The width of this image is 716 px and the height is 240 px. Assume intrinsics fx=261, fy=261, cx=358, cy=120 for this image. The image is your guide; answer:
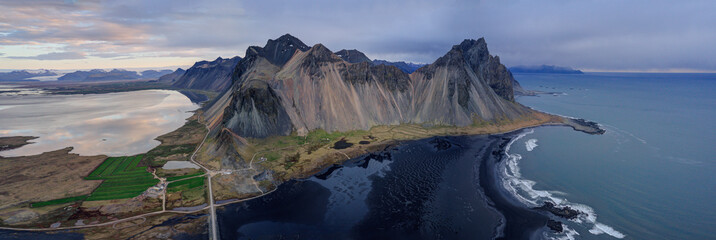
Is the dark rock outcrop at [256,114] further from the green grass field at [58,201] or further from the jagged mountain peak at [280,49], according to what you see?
the jagged mountain peak at [280,49]

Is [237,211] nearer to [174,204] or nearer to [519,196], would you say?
[174,204]

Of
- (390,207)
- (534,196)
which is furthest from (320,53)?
(534,196)

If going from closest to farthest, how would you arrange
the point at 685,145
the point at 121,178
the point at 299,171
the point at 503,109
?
the point at 121,178, the point at 299,171, the point at 685,145, the point at 503,109

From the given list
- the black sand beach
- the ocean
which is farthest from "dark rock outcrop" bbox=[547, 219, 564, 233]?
the black sand beach

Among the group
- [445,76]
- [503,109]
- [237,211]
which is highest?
[445,76]

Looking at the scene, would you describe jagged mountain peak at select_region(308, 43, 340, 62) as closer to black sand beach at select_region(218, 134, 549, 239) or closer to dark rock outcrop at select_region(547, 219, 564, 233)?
black sand beach at select_region(218, 134, 549, 239)

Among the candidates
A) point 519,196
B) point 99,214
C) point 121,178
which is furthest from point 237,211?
point 519,196

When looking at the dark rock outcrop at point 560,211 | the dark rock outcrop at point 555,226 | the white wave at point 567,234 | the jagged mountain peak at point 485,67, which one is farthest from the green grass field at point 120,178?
the jagged mountain peak at point 485,67
